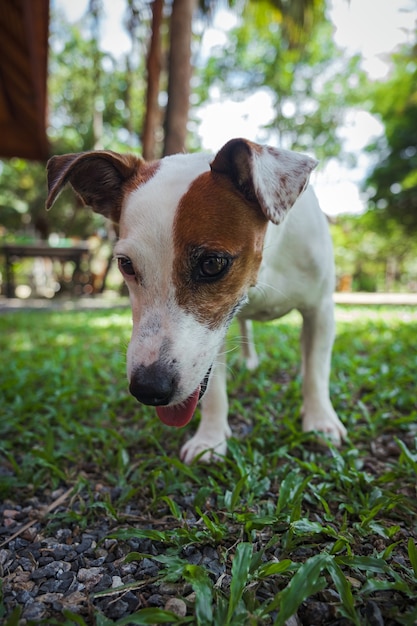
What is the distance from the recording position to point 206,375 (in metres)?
1.64

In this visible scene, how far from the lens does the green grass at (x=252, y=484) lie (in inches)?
45.9

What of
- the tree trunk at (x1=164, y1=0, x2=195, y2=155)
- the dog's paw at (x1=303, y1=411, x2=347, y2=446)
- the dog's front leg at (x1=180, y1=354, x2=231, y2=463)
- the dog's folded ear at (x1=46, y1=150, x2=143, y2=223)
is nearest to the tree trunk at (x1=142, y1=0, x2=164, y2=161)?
the tree trunk at (x1=164, y1=0, x2=195, y2=155)

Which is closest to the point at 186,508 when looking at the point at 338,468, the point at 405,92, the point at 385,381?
the point at 338,468

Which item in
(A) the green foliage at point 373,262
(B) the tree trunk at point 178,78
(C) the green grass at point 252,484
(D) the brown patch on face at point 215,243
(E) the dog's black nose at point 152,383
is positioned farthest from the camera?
(A) the green foliage at point 373,262

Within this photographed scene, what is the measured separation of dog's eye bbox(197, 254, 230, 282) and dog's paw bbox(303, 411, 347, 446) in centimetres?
114

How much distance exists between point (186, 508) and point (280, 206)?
1235 mm

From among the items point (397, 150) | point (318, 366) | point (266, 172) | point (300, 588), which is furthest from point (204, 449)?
point (397, 150)

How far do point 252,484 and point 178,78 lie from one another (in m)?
6.09

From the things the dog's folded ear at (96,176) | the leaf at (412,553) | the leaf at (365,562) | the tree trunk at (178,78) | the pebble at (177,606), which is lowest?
the pebble at (177,606)

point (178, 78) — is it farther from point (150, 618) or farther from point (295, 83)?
point (295, 83)

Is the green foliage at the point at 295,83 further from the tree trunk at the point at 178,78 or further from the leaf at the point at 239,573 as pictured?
the leaf at the point at 239,573

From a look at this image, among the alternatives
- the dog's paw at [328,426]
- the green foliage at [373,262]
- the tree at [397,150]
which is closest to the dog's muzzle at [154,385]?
the dog's paw at [328,426]

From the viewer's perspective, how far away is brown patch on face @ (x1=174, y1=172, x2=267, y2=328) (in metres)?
1.54

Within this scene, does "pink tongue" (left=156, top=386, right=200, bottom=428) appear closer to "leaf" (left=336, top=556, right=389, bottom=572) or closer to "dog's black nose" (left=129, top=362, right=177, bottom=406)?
"dog's black nose" (left=129, top=362, right=177, bottom=406)
